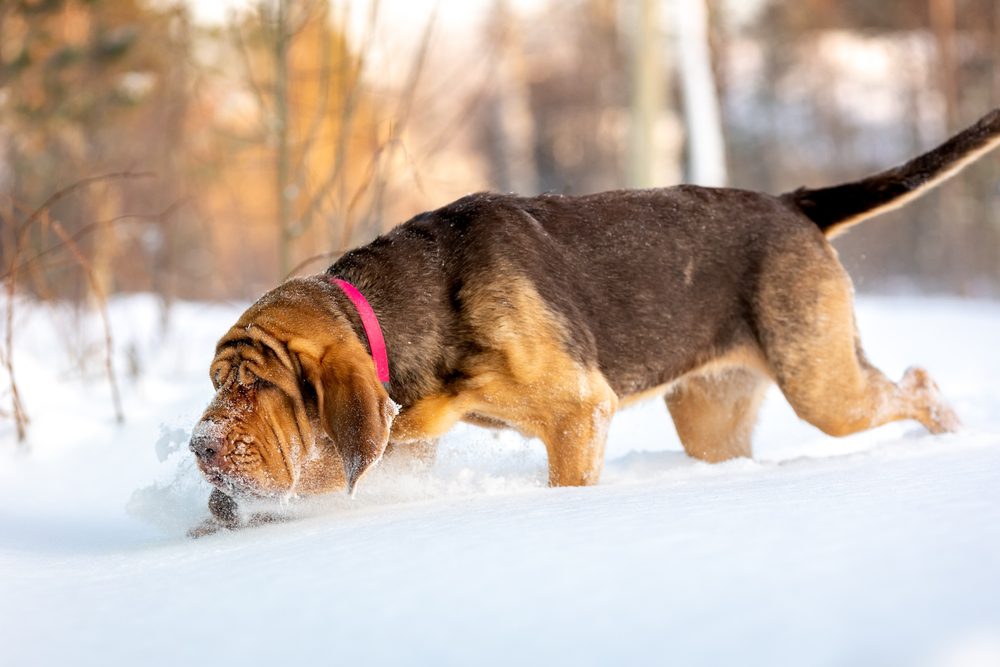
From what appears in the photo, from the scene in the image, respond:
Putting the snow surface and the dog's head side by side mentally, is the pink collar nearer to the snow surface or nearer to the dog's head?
the dog's head

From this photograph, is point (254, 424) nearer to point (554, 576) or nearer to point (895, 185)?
point (554, 576)

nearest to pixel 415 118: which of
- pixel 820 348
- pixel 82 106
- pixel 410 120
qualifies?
pixel 410 120

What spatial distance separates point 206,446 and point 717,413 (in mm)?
2772

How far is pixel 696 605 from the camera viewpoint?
1.75 meters

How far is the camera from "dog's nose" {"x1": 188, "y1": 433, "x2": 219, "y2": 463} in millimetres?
3332

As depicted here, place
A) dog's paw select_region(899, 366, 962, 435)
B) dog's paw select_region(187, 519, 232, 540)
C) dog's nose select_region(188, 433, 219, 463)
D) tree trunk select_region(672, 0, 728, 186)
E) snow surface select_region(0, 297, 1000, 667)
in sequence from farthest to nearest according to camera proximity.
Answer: tree trunk select_region(672, 0, 728, 186)
dog's paw select_region(899, 366, 962, 435)
dog's paw select_region(187, 519, 232, 540)
dog's nose select_region(188, 433, 219, 463)
snow surface select_region(0, 297, 1000, 667)

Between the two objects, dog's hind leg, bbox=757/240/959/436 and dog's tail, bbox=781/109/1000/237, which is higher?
dog's tail, bbox=781/109/1000/237

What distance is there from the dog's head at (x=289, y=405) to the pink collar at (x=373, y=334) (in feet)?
0.23

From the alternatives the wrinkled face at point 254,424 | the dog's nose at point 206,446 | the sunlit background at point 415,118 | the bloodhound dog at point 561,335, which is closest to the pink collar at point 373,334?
the bloodhound dog at point 561,335

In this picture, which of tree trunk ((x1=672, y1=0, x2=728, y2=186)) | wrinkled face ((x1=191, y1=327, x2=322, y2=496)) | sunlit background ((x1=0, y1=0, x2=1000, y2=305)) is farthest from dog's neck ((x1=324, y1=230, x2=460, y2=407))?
tree trunk ((x1=672, y1=0, x2=728, y2=186))

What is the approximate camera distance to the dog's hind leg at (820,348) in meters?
4.51

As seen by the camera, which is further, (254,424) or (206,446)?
(254,424)

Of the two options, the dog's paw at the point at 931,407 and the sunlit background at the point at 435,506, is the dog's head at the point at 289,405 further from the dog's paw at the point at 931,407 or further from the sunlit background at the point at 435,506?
the dog's paw at the point at 931,407

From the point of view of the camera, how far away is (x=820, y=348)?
457cm
